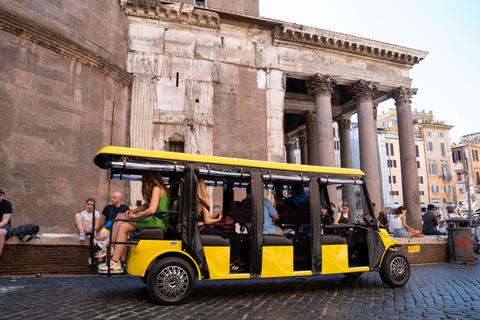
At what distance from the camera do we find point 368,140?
60.8 ft

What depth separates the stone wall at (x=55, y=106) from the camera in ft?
35.4

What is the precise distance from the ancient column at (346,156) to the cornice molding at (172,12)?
1112 cm

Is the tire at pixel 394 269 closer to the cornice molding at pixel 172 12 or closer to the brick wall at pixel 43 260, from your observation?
the brick wall at pixel 43 260

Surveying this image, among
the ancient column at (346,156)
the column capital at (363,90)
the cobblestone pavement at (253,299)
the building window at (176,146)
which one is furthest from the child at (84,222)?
the column capital at (363,90)

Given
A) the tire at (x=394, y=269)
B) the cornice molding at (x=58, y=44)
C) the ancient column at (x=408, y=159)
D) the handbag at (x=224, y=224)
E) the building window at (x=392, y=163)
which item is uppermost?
the building window at (x=392, y=163)

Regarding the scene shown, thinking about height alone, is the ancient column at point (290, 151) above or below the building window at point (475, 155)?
below

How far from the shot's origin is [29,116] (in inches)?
443

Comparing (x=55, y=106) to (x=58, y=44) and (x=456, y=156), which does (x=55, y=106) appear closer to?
(x=58, y=44)

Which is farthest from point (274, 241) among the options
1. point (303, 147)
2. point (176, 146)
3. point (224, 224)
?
point (303, 147)

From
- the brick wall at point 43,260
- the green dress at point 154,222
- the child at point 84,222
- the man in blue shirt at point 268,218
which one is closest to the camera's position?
the green dress at point 154,222

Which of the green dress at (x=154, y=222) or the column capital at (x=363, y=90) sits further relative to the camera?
the column capital at (x=363, y=90)

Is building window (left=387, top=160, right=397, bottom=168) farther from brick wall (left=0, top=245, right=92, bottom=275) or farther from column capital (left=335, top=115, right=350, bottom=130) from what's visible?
brick wall (left=0, top=245, right=92, bottom=275)

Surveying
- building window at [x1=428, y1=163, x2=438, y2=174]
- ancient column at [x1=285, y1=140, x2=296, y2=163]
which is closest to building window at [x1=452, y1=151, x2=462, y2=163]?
building window at [x1=428, y1=163, x2=438, y2=174]

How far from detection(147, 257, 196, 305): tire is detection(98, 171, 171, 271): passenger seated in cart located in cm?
57
